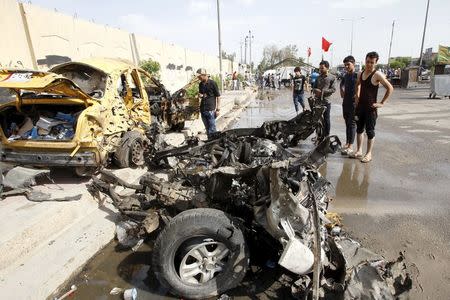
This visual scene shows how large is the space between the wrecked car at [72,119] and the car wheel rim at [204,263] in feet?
9.32

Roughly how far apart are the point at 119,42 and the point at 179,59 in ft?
28.7

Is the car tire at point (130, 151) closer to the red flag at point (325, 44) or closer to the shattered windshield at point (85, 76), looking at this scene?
the shattered windshield at point (85, 76)

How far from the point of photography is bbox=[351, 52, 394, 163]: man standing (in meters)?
5.99

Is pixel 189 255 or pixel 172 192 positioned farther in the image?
pixel 172 192

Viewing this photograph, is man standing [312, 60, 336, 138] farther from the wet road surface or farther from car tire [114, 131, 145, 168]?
car tire [114, 131, 145, 168]

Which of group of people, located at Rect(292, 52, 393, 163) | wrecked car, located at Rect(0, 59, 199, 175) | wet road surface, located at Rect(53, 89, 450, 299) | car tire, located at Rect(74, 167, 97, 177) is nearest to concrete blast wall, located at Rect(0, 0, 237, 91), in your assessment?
wrecked car, located at Rect(0, 59, 199, 175)

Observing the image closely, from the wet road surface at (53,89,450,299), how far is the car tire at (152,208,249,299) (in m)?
0.24

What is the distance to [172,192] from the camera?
3461 mm

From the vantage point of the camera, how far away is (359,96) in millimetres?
6402

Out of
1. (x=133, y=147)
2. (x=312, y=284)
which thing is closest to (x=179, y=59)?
(x=133, y=147)

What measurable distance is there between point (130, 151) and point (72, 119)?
1058 mm

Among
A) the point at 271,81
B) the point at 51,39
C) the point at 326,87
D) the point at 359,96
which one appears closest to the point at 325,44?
the point at 326,87

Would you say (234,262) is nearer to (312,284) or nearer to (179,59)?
(312,284)

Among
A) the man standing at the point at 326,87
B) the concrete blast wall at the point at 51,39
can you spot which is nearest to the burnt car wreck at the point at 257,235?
the man standing at the point at 326,87
